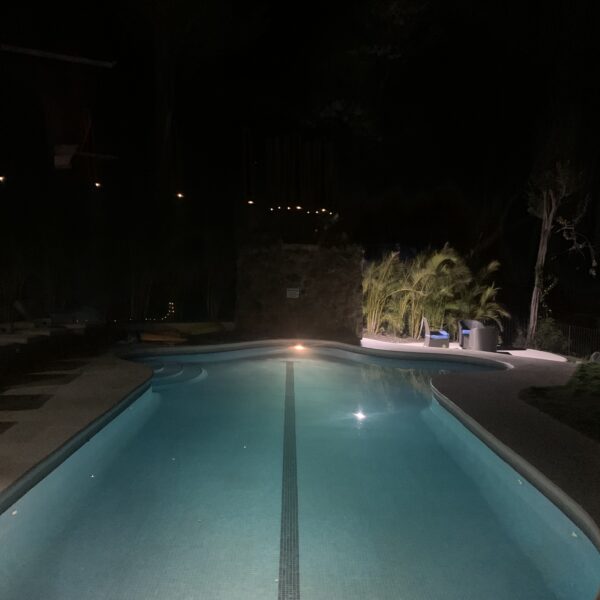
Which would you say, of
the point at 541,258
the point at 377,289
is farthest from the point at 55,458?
the point at 541,258

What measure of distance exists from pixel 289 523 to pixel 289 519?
2.2 inches

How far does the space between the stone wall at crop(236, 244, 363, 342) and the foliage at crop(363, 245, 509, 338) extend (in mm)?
645

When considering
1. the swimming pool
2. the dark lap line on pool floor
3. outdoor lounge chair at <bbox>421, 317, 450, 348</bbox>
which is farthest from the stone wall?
the dark lap line on pool floor

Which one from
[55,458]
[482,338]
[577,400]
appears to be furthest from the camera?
[482,338]

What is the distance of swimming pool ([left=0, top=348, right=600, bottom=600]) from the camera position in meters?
2.73

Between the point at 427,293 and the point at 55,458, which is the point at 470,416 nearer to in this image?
the point at 55,458

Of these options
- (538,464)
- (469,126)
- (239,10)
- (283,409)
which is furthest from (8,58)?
(469,126)

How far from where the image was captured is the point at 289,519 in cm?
348

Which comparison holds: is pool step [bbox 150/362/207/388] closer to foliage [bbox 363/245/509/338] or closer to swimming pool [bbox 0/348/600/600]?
swimming pool [bbox 0/348/600/600]

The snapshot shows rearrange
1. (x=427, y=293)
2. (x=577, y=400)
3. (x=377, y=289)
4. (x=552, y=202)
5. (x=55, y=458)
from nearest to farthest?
(x=55, y=458), (x=577, y=400), (x=552, y=202), (x=427, y=293), (x=377, y=289)

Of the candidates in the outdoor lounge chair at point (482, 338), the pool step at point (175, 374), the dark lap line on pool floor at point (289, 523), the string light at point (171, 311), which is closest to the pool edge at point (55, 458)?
the dark lap line on pool floor at point (289, 523)

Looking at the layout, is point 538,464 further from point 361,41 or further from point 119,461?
point 361,41

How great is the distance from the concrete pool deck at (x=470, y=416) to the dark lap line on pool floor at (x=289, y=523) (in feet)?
5.23

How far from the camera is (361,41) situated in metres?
13.1
